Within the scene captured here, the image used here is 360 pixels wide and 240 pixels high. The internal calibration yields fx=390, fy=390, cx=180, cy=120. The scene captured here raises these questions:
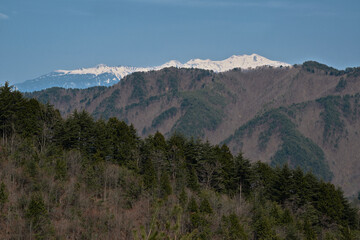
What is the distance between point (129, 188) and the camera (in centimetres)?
7125

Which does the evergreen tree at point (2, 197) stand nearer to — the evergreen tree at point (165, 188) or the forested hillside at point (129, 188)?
the forested hillside at point (129, 188)

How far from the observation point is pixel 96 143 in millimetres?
81188

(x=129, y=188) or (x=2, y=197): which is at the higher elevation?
(x=2, y=197)

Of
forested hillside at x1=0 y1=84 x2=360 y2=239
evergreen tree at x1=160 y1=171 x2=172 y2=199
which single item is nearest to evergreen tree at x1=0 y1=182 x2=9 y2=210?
forested hillside at x1=0 y1=84 x2=360 y2=239

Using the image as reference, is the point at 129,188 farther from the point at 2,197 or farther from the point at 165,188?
the point at 2,197

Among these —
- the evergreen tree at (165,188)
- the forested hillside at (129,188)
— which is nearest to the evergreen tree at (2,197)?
the forested hillside at (129,188)

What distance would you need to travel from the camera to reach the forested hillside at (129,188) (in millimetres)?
56500

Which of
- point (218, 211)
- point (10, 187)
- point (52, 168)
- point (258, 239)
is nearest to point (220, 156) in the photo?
point (218, 211)

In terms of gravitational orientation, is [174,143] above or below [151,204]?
above

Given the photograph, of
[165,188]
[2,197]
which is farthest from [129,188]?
[2,197]

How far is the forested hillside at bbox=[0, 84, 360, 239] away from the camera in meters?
56.5

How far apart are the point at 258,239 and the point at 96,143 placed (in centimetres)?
3774

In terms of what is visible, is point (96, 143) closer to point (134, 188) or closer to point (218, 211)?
point (134, 188)

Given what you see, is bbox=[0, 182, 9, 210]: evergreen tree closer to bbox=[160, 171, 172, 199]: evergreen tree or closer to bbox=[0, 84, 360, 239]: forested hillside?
bbox=[0, 84, 360, 239]: forested hillside
